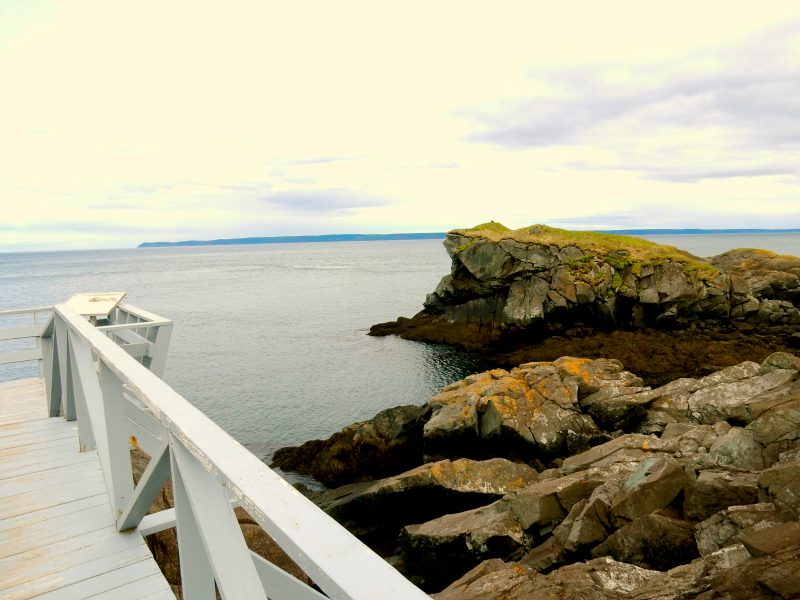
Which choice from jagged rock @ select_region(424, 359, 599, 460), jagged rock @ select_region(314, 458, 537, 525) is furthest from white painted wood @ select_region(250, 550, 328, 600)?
jagged rock @ select_region(424, 359, 599, 460)

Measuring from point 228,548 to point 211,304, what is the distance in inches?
2829

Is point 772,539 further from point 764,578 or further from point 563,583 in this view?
point 563,583

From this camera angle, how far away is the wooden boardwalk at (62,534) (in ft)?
10.6

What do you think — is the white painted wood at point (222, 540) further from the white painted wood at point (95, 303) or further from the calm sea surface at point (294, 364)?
the calm sea surface at point (294, 364)

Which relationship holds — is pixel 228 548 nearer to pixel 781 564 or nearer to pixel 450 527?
pixel 781 564

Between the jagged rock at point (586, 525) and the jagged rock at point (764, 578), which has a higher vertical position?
the jagged rock at point (764, 578)

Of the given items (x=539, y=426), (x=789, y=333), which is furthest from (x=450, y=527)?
(x=789, y=333)

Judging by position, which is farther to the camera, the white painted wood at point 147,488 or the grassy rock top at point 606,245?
the grassy rock top at point 606,245

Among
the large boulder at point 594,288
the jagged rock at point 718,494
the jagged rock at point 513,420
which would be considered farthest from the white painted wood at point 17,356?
the large boulder at point 594,288

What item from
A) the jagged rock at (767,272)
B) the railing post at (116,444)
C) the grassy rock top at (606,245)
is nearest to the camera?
the railing post at (116,444)

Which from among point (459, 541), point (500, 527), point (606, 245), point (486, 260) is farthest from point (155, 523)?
point (606, 245)

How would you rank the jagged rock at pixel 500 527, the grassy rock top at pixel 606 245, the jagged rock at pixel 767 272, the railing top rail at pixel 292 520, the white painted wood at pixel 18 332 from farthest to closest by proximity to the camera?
the grassy rock top at pixel 606 245 → the jagged rock at pixel 767 272 → the jagged rock at pixel 500 527 → the white painted wood at pixel 18 332 → the railing top rail at pixel 292 520

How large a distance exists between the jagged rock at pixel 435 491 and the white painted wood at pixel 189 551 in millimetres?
11920

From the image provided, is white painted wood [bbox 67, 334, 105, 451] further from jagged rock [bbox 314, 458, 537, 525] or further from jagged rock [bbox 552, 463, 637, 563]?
jagged rock [bbox 314, 458, 537, 525]
